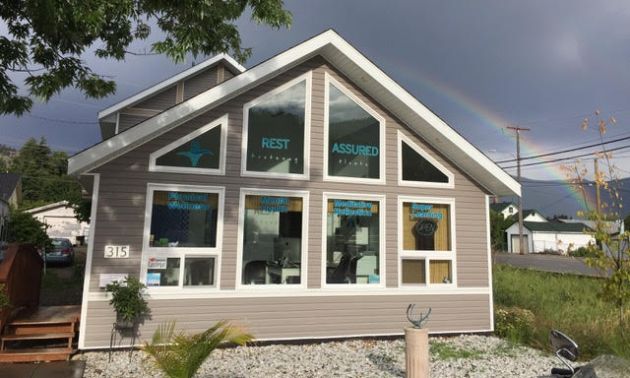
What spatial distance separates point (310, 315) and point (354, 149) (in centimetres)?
355

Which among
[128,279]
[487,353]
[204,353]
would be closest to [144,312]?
[128,279]

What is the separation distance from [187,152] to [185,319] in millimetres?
3076

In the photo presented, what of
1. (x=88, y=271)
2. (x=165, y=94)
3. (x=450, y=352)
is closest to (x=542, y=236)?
(x=165, y=94)

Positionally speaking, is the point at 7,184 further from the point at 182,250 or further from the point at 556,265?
the point at 556,265

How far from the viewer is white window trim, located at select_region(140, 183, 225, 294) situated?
7.16 meters

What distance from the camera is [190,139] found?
7.57 meters

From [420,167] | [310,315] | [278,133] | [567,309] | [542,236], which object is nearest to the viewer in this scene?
[310,315]

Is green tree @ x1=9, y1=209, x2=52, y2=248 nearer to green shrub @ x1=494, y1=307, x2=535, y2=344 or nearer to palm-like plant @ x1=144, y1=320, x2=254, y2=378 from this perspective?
palm-like plant @ x1=144, y1=320, x2=254, y2=378

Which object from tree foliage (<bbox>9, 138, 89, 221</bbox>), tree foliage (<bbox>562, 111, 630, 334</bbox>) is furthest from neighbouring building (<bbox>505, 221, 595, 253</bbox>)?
tree foliage (<bbox>9, 138, 89, 221</bbox>)

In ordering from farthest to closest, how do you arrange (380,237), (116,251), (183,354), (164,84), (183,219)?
(164,84)
(380,237)
(183,219)
(116,251)
(183,354)

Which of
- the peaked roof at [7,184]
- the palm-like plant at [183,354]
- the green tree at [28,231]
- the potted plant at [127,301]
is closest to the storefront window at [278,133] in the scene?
the potted plant at [127,301]

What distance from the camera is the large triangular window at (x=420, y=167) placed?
8.81 meters

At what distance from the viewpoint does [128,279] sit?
6828mm

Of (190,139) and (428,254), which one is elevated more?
(190,139)
